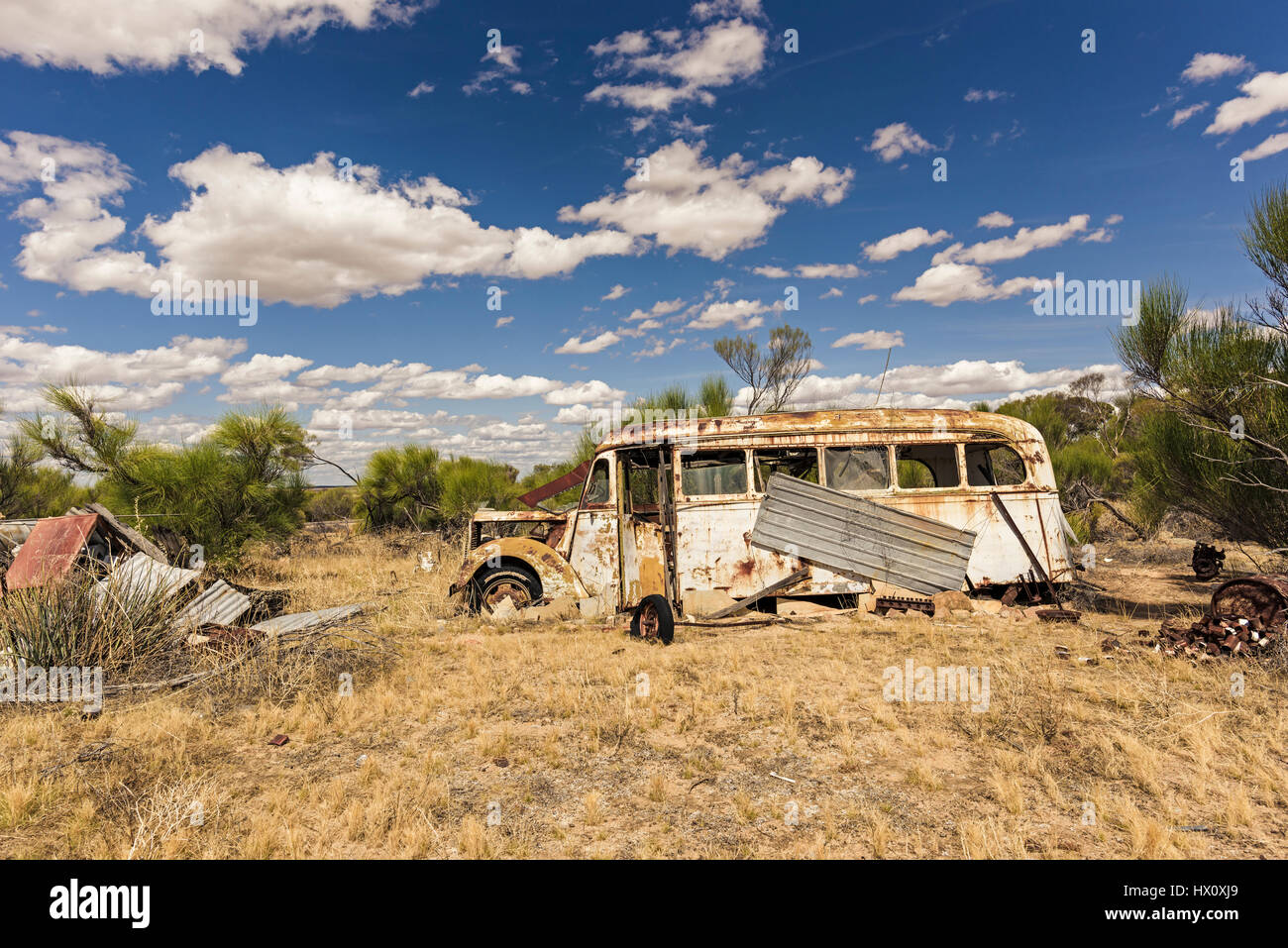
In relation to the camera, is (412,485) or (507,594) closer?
(507,594)

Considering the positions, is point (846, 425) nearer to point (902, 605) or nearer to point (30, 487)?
point (902, 605)

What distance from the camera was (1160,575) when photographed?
9.81 meters

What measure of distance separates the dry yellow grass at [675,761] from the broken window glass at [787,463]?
2.22m

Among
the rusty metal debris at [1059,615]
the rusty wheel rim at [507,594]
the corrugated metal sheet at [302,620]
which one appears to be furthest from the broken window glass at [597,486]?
the rusty metal debris at [1059,615]

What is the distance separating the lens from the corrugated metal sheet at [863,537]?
7.31m

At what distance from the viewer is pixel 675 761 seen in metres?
4.10

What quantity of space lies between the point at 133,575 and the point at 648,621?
550 cm

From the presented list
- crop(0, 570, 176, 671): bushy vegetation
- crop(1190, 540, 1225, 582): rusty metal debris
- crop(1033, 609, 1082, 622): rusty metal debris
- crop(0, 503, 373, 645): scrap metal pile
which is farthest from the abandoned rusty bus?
crop(1190, 540, 1225, 582): rusty metal debris

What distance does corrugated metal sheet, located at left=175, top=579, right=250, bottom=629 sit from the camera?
659cm

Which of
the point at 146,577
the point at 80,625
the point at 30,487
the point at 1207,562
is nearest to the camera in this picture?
the point at 80,625

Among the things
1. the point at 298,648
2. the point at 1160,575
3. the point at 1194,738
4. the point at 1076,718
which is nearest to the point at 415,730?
the point at 298,648

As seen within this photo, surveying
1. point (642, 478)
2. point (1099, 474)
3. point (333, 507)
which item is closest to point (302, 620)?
point (642, 478)
